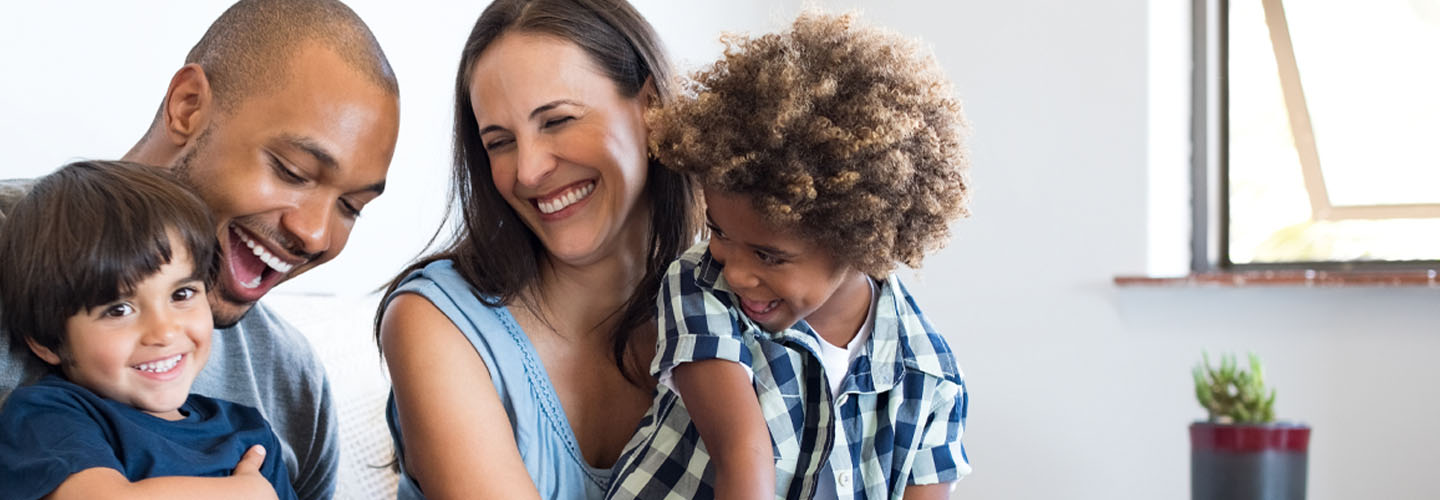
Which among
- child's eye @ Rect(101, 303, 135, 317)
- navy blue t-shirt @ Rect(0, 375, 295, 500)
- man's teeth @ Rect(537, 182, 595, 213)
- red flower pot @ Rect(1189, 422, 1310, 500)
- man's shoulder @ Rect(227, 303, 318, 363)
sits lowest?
red flower pot @ Rect(1189, 422, 1310, 500)

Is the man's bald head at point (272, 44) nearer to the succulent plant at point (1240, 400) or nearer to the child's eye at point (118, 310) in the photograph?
the child's eye at point (118, 310)

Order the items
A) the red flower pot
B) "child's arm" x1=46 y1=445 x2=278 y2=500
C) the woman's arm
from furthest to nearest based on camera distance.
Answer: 1. the red flower pot
2. the woman's arm
3. "child's arm" x1=46 y1=445 x2=278 y2=500

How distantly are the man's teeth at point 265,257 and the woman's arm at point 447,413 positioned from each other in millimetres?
149

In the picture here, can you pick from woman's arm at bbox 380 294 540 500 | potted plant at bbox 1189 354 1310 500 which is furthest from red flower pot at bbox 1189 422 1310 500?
woman's arm at bbox 380 294 540 500

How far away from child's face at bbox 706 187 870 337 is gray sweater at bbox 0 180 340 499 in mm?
662

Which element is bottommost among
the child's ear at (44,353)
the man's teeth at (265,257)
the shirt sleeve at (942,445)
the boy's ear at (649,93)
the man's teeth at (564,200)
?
the shirt sleeve at (942,445)

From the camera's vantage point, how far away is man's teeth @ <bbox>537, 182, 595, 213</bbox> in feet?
4.82

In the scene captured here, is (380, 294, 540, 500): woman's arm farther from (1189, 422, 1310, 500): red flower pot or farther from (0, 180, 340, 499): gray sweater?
(1189, 422, 1310, 500): red flower pot

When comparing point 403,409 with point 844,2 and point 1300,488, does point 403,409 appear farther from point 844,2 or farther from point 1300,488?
point 844,2

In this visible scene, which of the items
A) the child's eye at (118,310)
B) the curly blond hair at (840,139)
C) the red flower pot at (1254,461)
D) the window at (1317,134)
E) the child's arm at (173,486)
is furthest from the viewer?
the window at (1317,134)

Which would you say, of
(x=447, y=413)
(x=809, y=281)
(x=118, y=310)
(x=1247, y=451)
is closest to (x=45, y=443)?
(x=118, y=310)

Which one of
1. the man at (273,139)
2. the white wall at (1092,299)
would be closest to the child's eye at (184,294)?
the man at (273,139)

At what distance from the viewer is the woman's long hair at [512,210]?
59.8 inches

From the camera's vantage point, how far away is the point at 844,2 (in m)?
4.06
